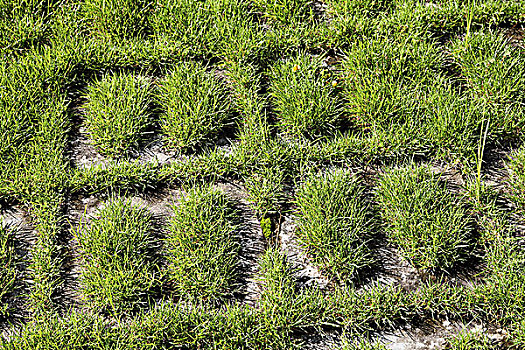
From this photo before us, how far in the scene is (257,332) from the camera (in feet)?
10.8

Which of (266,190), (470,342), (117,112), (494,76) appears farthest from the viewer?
(494,76)

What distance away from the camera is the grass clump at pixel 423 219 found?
11.6 ft

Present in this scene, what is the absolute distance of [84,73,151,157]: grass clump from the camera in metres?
3.97

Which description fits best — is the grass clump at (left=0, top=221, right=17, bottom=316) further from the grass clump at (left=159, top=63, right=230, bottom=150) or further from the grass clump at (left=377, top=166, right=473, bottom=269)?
the grass clump at (left=377, top=166, right=473, bottom=269)

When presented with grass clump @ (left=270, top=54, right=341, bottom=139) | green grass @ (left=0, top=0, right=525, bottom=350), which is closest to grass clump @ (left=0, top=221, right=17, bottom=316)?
green grass @ (left=0, top=0, right=525, bottom=350)

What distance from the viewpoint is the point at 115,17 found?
4.52 m

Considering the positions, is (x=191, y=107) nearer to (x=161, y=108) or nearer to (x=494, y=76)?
(x=161, y=108)

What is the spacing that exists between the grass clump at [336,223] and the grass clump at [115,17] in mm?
1628

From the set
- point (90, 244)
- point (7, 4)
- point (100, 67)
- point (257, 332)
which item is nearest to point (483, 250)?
point (257, 332)

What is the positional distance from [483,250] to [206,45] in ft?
6.78

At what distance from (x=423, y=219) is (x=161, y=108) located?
163 centimetres

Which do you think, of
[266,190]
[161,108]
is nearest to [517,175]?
[266,190]

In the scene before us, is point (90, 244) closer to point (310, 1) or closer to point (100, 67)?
point (100, 67)

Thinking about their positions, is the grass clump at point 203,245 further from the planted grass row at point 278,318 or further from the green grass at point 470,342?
the green grass at point 470,342
